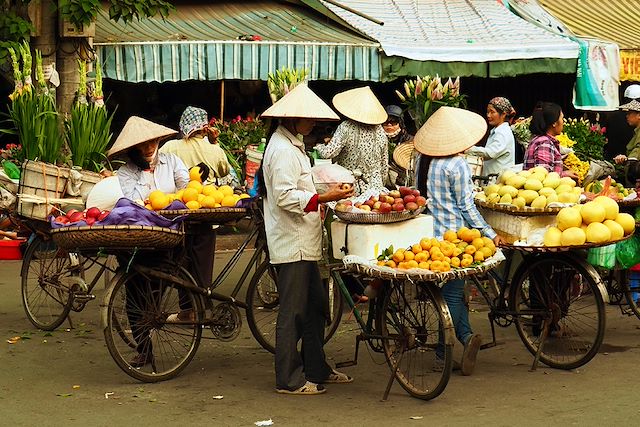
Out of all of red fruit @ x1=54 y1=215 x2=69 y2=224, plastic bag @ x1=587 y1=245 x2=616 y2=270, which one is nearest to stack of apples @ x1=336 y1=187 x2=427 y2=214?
plastic bag @ x1=587 y1=245 x2=616 y2=270

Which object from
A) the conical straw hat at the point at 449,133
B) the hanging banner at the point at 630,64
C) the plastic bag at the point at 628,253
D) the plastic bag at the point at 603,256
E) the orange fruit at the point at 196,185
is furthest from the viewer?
the hanging banner at the point at 630,64

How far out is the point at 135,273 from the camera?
7.45 m

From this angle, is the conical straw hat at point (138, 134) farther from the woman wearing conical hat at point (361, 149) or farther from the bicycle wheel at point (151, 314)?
the woman wearing conical hat at point (361, 149)

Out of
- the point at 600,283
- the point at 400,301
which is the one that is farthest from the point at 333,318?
the point at 600,283

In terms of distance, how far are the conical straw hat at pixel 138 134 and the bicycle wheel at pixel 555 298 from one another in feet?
8.40

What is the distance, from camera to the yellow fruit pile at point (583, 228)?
753 centimetres

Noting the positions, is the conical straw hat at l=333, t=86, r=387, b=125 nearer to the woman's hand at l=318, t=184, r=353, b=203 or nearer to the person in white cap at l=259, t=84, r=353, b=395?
the person in white cap at l=259, t=84, r=353, b=395

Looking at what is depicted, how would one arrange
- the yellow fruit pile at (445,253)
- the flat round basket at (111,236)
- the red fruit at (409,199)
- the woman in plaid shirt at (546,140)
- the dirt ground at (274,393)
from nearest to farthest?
1. the dirt ground at (274,393)
2. the yellow fruit pile at (445,253)
3. the flat round basket at (111,236)
4. the red fruit at (409,199)
5. the woman in plaid shirt at (546,140)

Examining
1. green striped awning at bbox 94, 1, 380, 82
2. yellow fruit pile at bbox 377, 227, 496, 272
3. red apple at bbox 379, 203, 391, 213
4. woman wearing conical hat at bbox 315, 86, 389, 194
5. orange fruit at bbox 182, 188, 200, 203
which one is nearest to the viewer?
yellow fruit pile at bbox 377, 227, 496, 272

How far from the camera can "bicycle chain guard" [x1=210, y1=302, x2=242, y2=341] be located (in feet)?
25.9

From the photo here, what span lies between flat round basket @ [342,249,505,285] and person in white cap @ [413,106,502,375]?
1.97 ft

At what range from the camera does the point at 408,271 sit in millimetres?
6762

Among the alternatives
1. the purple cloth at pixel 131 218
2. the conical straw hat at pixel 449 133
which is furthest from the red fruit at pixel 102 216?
the conical straw hat at pixel 449 133

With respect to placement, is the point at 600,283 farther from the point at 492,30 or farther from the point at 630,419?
the point at 492,30
